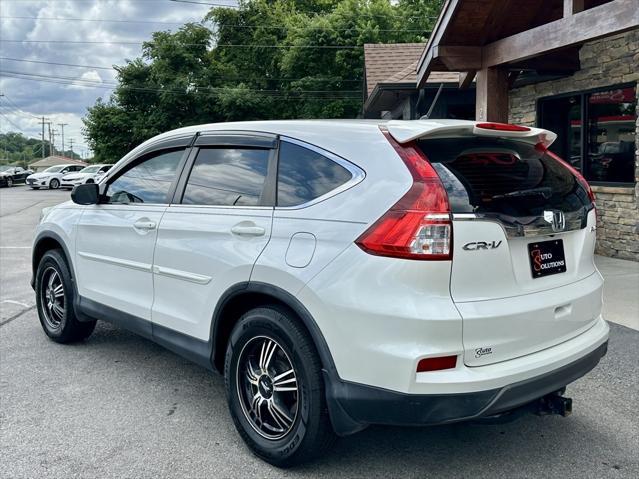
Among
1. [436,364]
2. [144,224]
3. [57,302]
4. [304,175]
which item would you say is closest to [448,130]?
[304,175]

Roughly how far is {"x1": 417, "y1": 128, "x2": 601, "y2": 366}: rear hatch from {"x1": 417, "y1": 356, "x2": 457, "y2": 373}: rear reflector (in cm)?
7

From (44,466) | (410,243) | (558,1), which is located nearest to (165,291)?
(44,466)

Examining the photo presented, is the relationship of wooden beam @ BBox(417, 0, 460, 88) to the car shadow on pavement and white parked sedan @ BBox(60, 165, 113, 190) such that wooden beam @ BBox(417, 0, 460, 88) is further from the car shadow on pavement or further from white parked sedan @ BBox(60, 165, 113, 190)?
white parked sedan @ BBox(60, 165, 113, 190)

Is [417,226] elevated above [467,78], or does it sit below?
below

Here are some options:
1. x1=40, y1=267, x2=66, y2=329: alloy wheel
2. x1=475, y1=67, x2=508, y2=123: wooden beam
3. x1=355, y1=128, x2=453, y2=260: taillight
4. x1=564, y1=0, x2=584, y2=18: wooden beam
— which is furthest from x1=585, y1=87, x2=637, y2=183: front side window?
x1=40, y1=267, x2=66, y2=329: alloy wheel

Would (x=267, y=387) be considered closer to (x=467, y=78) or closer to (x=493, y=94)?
(x=493, y=94)

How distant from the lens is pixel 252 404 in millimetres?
3285

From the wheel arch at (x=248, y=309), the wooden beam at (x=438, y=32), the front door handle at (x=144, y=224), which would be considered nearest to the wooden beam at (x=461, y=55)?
the wooden beam at (x=438, y=32)

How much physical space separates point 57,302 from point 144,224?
6.01ft

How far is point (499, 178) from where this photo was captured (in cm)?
292

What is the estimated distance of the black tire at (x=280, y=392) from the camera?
2.85 meters

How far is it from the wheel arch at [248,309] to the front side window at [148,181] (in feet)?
3.33

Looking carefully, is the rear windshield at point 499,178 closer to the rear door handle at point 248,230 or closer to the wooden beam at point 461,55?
the rear door handle at point 248,230

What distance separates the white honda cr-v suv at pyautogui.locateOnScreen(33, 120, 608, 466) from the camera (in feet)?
8.46
